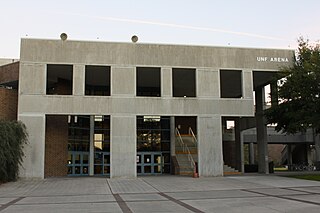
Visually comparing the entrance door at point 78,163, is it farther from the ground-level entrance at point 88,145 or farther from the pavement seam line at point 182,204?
the pavement seam line at point 182,204

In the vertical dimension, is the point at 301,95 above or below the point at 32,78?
below

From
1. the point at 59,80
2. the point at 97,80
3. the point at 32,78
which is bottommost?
the point at 32,78

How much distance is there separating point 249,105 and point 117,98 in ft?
29.7

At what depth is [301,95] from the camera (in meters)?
24.0

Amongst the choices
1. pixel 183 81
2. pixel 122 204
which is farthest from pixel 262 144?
pixel 122 204

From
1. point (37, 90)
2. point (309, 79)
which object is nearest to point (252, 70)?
point (309, 79)

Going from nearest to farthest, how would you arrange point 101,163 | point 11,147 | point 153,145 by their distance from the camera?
point 11,147 → point 101,163 → point 153,145

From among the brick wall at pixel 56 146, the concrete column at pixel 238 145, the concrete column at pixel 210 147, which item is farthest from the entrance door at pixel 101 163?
the concrete column at pixel 238 145

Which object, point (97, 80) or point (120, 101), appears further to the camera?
point (97, 80)

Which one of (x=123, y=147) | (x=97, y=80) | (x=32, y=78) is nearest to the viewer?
(x=32, y=78)

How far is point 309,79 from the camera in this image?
23.5 metres

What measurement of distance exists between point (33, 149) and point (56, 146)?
3.69 metres

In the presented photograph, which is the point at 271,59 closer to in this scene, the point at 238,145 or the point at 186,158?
the point at 186,158

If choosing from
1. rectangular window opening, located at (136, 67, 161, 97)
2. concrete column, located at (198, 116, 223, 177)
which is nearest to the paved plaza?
concrete column, located at (198, 116, 223, 177)
